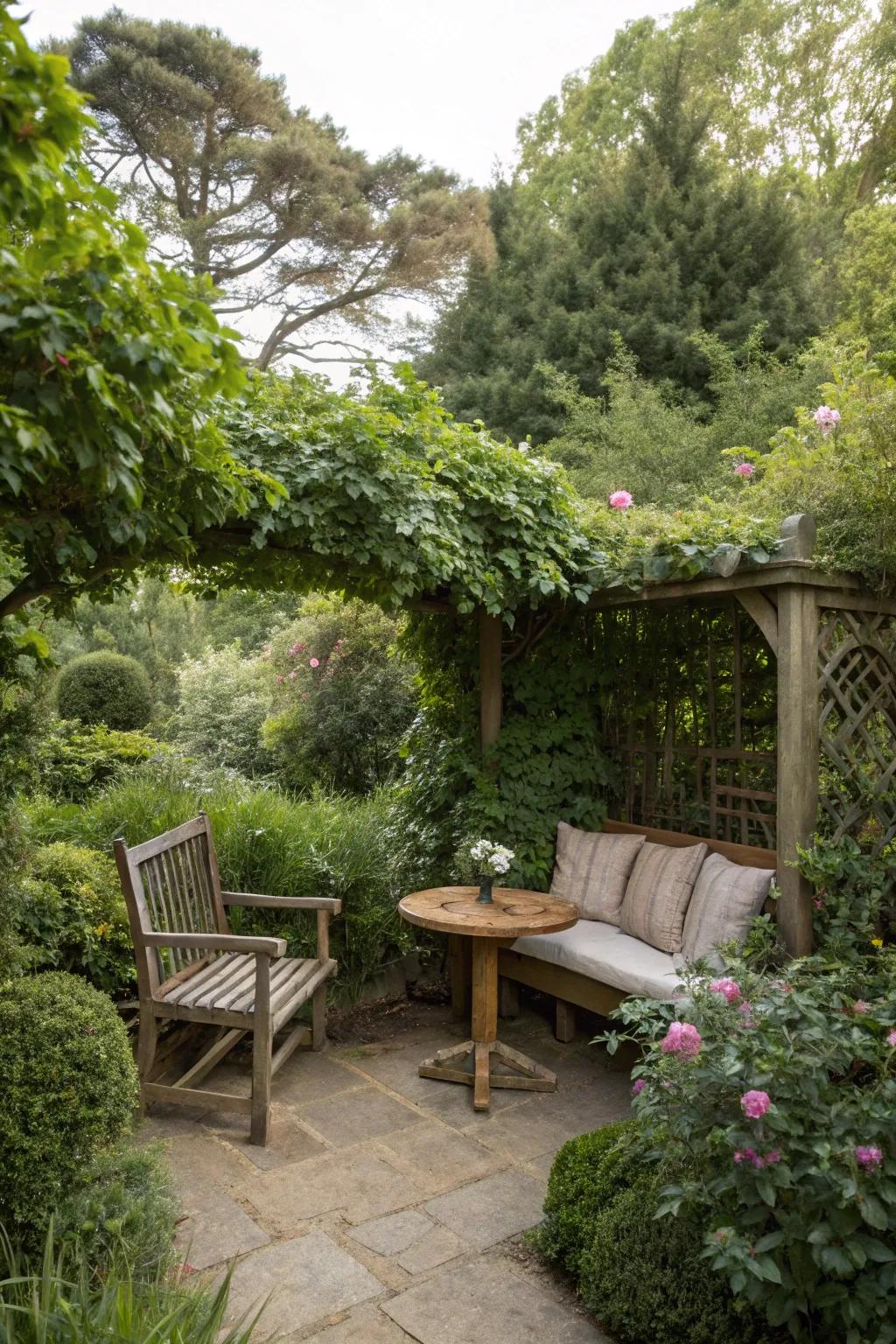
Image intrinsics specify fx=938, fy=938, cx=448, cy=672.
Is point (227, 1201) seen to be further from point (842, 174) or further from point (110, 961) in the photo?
point (842, 174)

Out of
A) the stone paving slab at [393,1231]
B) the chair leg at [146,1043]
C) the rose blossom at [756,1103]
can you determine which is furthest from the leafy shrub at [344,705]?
the rose blossom at [756,1103]

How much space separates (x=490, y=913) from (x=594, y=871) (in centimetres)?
81

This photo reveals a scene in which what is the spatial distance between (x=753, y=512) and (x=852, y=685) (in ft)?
2.85

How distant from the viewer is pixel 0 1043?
2521mm

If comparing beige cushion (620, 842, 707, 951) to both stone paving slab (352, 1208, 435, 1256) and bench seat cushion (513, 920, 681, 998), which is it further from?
stone paving slab (352, 1208, 435, 1256)

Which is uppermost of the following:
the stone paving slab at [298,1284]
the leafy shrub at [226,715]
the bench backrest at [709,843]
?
the leafy shrub at [226,715]

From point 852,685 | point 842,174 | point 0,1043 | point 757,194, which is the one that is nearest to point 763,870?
point 852,685

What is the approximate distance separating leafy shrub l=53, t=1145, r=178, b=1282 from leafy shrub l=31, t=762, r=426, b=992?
195 centimetres

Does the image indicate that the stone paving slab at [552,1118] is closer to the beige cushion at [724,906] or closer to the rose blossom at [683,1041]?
the beige cushion at [724,906]

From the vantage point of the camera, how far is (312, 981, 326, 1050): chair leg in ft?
13.9

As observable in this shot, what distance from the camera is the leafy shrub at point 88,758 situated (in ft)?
22.8

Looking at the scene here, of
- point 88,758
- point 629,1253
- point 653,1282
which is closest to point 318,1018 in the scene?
point 629,1253

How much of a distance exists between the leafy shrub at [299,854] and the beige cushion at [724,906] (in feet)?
5.30

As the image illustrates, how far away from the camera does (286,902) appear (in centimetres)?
414
